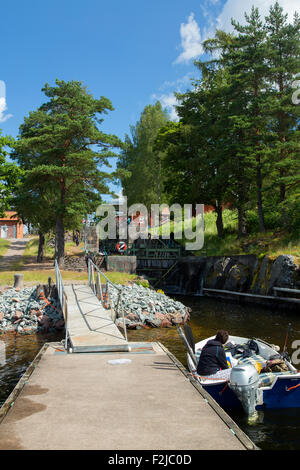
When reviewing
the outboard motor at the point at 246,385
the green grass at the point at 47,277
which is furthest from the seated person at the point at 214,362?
the green grass at the point at 47,277

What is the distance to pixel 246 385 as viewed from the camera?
761 cm

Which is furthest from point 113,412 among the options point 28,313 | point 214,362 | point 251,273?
point 251,273

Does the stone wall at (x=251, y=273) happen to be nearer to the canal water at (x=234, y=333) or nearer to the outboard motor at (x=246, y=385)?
the canal water at (x=234, y=333)

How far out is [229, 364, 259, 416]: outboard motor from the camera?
7.61 meters

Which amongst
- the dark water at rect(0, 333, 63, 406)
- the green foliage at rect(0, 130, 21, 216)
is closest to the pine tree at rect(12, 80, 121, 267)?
the green foliage at rect(0, 130, 21, 216)

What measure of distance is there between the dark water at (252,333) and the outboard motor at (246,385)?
359 millimetres

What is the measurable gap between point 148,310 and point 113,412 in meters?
12.5

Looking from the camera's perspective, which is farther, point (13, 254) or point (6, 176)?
point (13, 254)

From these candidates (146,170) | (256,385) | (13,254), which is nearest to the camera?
(256,385)

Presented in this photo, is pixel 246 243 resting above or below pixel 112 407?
above

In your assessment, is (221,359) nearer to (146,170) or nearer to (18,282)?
(18,282)

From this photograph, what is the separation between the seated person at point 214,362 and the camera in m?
8.30

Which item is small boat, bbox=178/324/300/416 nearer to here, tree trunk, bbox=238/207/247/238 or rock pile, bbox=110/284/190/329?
rock pile, bbox=110/284/190/329

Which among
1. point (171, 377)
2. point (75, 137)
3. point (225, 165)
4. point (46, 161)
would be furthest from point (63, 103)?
point (171, 377)
